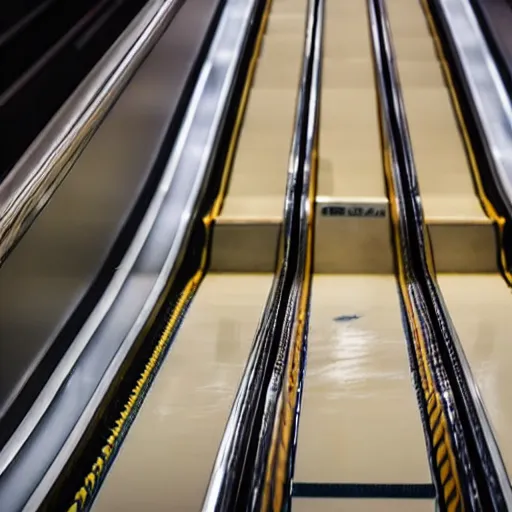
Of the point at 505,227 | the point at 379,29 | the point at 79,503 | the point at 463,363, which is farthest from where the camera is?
the point at 379,29

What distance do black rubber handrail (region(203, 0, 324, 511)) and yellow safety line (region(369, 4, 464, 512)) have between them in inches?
16.4

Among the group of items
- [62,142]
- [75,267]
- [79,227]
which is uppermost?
[62,142]

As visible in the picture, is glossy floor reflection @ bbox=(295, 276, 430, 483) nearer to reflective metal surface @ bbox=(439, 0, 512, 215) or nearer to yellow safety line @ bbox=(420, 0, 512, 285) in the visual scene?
yellow safety line @ bbox=(420, 0, 512, 285)

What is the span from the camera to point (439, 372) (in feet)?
8.15

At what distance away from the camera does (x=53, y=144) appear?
8.48ft

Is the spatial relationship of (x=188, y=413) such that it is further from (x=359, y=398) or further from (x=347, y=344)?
(x=347, y=344)

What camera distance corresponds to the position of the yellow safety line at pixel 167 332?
202cm

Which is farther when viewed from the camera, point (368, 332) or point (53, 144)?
point (368, 332)

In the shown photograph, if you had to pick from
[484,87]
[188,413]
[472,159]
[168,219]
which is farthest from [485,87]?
[188,413]

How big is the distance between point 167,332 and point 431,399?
1059 mm

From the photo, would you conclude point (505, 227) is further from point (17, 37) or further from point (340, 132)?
point (17, 37)

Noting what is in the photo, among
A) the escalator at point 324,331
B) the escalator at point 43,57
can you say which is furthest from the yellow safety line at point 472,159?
the escalator at point 43,57

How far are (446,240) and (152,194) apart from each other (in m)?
1.48

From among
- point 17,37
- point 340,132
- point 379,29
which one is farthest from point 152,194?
point 379,29
